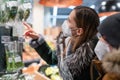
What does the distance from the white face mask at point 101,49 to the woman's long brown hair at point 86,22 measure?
15 cm

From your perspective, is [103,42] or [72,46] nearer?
[103,42]

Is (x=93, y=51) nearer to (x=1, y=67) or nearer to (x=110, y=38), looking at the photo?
(x=110, y=38)

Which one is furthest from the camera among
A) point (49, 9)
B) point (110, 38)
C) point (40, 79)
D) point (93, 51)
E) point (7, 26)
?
point (49, 9)

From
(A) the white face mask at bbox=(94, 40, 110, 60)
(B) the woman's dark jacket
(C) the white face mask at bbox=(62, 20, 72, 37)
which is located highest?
(C) the white face mask at bbox=(62, 20, 72, 37)

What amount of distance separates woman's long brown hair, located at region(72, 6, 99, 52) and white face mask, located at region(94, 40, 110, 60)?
5.9 inches

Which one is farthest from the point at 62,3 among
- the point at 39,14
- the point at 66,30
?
the point at 66,30

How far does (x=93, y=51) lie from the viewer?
2084 mm

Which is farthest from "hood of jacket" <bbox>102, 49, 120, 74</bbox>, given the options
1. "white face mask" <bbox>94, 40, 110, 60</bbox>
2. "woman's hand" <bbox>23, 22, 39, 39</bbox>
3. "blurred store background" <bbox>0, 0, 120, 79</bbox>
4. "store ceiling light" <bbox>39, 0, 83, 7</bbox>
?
"store ceiling light" <bbox>39, 0, 83, 7</bbox>

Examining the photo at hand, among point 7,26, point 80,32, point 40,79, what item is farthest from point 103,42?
point 40,79

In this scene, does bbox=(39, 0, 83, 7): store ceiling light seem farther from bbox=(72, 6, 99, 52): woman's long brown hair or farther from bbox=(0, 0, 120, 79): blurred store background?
bbox=(72, 6, 99, 52): woman's long brown hair

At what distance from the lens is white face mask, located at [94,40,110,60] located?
1905 mm

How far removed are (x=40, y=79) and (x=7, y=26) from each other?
2.67 ft

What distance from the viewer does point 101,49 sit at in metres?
1.95

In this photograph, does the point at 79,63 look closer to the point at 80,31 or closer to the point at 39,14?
the point at 80,31
